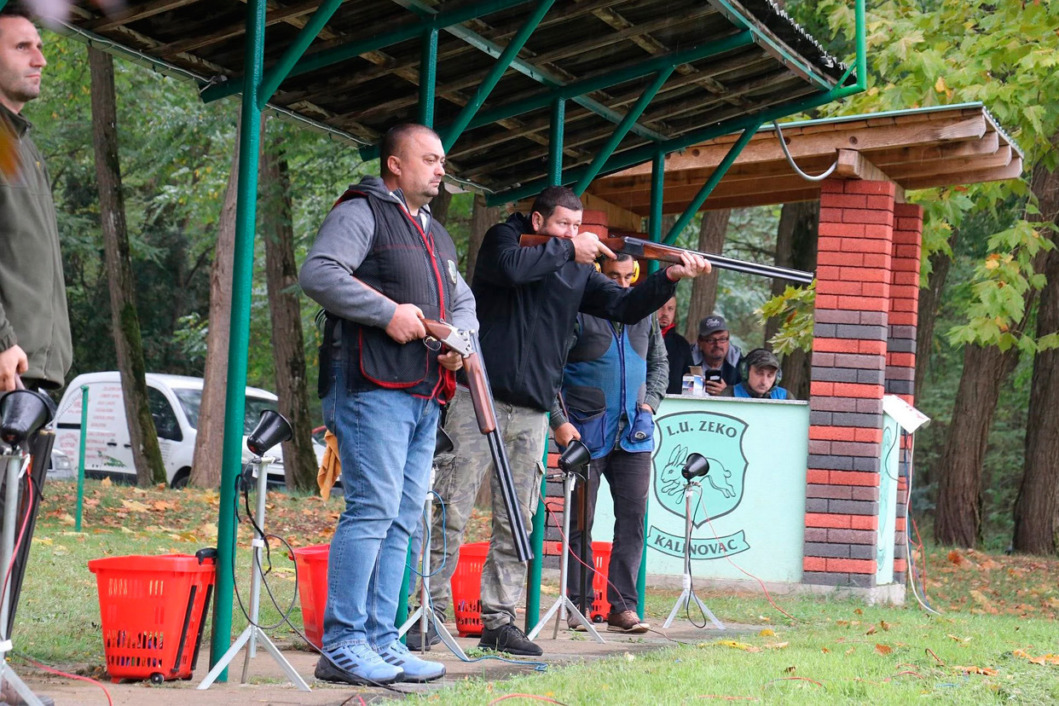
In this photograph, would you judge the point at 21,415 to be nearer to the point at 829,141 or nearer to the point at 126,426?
the point at 829,141

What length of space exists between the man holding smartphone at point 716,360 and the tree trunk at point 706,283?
20.3 feet

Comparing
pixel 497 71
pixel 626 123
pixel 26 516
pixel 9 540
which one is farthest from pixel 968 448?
pixel 9 540

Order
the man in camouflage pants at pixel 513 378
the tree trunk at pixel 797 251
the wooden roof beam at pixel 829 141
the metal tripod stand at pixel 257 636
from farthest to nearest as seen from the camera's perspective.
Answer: the tree trunk at pixel 797 251 < the wooden roof beam at pixel 829 141 < the man in camouflage pants at pixel 513 378 < the metal tripod stand at pixel 257 636

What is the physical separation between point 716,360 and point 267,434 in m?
6.77

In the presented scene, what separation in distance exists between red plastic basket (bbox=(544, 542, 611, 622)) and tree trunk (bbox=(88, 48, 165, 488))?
9.55 meters

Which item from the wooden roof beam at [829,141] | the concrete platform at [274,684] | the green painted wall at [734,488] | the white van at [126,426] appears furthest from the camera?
the white van at [126,426]

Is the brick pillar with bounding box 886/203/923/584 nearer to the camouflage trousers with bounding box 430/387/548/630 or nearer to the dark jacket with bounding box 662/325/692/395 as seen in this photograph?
the dark jacket with bounding box 662/325/692/395

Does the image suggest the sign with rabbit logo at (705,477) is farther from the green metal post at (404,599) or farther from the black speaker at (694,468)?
the green metal post at (404,599)

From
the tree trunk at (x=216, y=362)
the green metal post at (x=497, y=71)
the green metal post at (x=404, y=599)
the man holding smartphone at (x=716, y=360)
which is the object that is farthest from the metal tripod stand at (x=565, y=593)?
the tree trunk at (x=216, y=362)

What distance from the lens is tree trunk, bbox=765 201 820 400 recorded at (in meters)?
16.5

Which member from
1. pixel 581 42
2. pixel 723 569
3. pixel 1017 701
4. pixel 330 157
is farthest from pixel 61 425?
pixel 1017 701

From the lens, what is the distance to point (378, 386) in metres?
4.97

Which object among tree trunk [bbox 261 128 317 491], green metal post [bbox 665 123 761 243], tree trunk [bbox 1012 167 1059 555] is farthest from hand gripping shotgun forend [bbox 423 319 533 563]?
tree trunk [bbox 1012 167 1059 555]

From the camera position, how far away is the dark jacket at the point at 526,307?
6.11m
